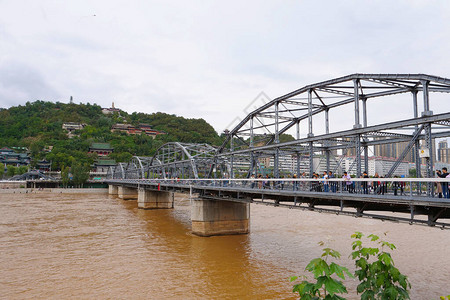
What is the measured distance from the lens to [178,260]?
→ 21016 mm

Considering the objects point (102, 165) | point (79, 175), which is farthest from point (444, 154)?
point (102, 165)

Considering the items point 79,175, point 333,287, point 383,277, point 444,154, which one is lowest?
point 383,277

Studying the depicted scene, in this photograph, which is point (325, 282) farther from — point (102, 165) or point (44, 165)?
point (44, 165)

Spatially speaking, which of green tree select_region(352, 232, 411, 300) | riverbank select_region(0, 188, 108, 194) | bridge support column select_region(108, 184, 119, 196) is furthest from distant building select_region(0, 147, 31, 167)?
green tree select_region(352, 232, 411, 300)

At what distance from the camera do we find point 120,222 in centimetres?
3772

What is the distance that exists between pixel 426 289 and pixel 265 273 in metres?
7.69

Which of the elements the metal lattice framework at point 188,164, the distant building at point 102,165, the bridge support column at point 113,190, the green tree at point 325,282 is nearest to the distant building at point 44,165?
the distant building at point 102,165

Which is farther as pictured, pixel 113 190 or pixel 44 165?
pixel 44 165

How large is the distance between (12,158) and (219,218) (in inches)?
4709

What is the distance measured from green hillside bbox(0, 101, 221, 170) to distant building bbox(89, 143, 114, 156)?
2199 millimetres

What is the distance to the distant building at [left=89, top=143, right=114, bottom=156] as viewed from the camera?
5300 inches

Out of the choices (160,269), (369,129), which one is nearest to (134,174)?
(160,269)

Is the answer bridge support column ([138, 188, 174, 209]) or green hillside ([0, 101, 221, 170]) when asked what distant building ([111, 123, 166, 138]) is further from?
bridge support column ([138, 188, 174, 209])

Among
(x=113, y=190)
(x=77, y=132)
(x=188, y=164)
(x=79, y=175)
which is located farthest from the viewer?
(x=77, y=132)
